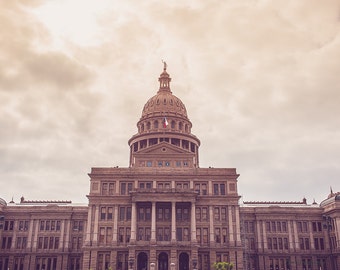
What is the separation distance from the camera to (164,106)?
371ft

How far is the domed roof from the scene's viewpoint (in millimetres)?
111806

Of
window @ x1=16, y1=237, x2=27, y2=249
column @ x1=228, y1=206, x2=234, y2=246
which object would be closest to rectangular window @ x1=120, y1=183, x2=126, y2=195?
column @ x1=228, y1=206, x2=234, y2=246

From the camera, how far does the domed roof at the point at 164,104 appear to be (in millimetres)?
111806

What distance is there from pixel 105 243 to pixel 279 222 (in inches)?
1628

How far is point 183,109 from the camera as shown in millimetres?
116688

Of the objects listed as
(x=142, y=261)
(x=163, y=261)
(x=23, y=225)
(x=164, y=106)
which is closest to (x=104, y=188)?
(x=142, y=261)

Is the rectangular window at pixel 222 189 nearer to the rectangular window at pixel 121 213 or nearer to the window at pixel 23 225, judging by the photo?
the rectangular window at pixel 121 213

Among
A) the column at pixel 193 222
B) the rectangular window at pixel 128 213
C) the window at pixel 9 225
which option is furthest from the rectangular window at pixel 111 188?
the window at pixel 9 225

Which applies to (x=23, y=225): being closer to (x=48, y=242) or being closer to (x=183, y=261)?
(x=48, y=242)

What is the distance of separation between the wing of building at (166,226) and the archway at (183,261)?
19 cm

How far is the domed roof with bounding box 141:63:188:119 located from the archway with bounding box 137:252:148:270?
4487 centimetres

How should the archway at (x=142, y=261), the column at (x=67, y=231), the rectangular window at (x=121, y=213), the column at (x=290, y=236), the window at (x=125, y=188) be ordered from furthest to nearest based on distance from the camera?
1. the column at (x=67, y=231)
2. the column at (x=290, y=236)
3. the window at (x=125, y=188)
4. the rectangular window at (x=121, y=213)
5. the archway at (x=142, y=261)

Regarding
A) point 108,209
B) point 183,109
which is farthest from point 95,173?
point 183,109

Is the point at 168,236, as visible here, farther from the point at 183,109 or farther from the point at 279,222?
the point at 183,109
